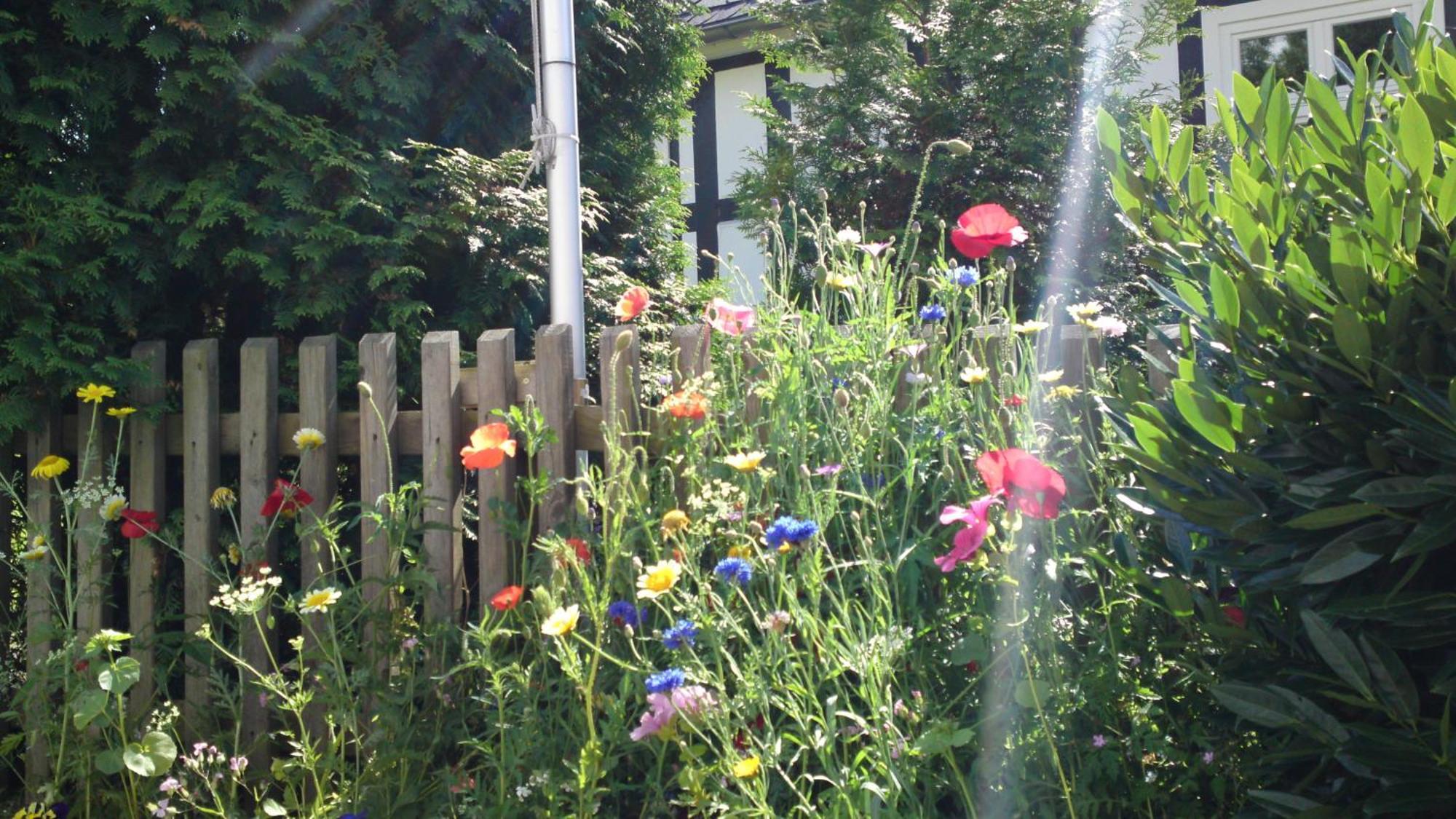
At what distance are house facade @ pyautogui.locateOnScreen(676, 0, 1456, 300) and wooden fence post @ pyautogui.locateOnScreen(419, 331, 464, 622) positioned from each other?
12.0ft

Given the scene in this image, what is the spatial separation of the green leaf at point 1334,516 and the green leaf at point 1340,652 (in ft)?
0.27

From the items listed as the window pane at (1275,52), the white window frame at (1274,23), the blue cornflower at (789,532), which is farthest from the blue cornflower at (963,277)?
the window pane at (1275,52)

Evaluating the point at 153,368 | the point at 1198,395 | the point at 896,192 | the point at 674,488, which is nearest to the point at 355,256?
the point at 153,368

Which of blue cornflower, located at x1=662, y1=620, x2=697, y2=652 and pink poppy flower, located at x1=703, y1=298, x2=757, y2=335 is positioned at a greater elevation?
pink poppy flower, located at x1=703, y1=298, x2=757, y2=335

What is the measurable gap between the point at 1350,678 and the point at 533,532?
5.55 feet

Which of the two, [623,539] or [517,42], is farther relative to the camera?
[517,42]

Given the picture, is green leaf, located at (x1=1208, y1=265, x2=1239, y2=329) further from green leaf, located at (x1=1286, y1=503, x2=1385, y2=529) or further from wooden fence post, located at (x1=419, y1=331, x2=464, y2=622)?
wooden fence post, located at (x1=419, y1=331, x2=464, y2=622)

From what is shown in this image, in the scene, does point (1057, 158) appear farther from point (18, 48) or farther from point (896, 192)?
point (18, 48)

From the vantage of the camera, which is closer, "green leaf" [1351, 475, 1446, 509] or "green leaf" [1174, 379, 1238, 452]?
"green leaf" [1351, 475, 1446, 509]

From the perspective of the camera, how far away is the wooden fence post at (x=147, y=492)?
2584 mm

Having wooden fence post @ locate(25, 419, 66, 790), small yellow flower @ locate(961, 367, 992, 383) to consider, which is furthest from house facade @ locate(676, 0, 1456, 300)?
small yellow flower @ locate(961, 367, 992, 383)

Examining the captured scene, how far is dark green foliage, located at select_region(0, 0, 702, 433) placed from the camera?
259cm

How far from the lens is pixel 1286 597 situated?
122cm

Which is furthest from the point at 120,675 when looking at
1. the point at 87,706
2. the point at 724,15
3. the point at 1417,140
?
the point at 724,15
